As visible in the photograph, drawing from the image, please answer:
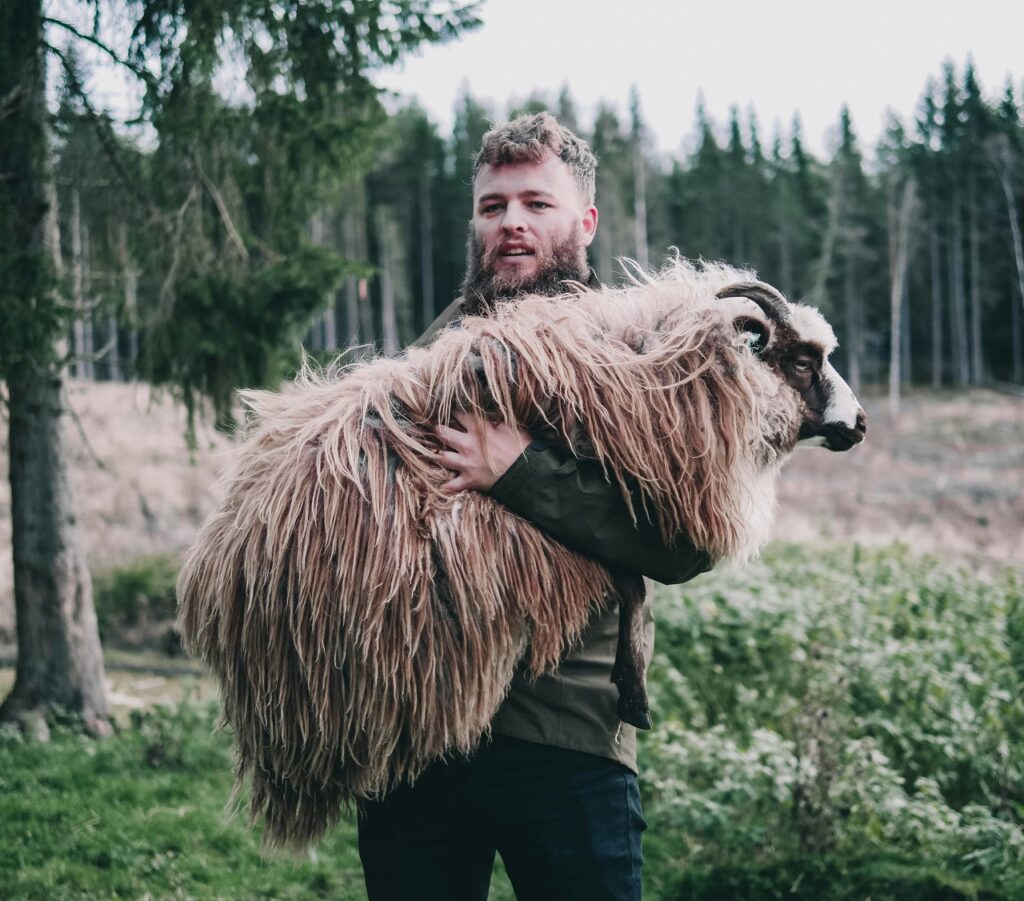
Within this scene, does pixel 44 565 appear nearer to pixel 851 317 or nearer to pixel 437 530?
pixel 437 530

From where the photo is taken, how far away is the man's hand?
1981 millimetres

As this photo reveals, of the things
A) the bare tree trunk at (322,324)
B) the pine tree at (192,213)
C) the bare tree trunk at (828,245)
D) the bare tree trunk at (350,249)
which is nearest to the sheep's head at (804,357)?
the pine tree at (192,213)

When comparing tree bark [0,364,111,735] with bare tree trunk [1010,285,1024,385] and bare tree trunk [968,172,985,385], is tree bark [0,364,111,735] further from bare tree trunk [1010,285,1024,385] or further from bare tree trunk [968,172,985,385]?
bare tree trunk [1010,285,1024,385]

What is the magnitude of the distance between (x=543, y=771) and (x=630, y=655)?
0.34 metres

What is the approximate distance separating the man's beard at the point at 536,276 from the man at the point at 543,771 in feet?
2.09

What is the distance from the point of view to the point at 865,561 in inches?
402

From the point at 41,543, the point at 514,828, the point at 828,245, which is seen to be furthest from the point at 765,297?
the point at 828,245

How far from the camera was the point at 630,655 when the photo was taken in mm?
2105

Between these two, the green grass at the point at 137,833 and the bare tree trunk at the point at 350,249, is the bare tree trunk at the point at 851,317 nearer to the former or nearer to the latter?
the bare tree trunk at the point at 350,249

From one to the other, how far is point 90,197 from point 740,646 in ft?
20.2

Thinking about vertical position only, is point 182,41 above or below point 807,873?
above

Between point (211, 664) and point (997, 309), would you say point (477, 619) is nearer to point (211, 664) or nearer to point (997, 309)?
point (211, 664)

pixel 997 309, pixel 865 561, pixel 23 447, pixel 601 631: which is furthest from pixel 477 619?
pixel 997 309

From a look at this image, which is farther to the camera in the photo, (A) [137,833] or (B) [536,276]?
(A) [137,833]
